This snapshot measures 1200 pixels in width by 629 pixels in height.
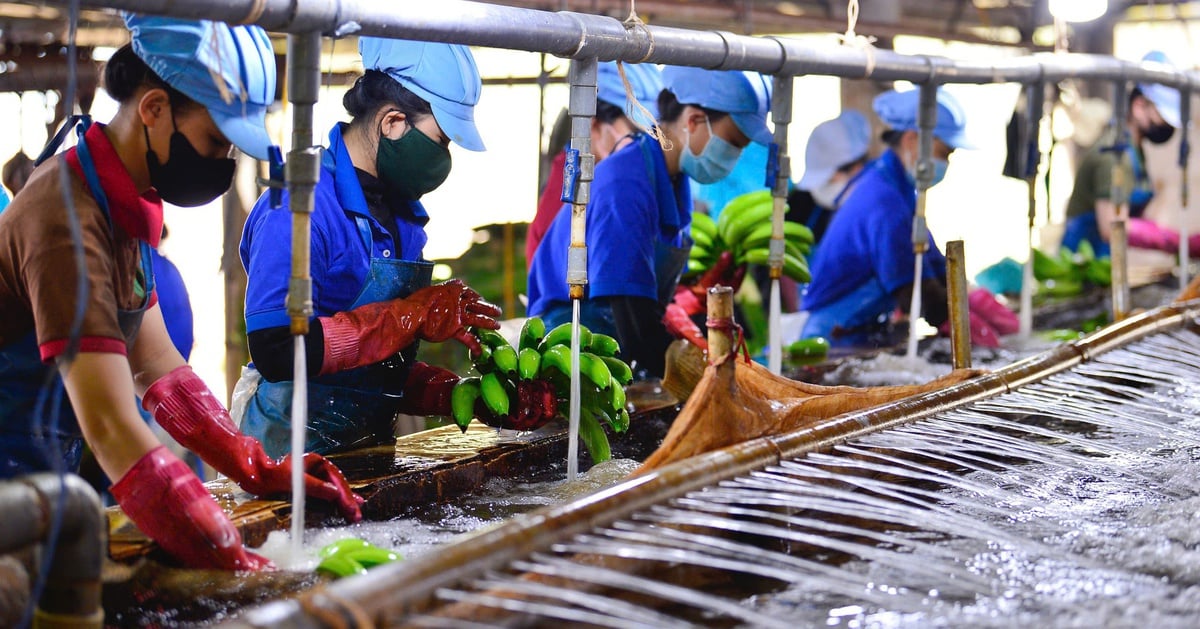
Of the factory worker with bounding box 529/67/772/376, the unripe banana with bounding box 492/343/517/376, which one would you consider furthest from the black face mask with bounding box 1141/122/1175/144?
the unripe banana with bounding box 492/343/517/376

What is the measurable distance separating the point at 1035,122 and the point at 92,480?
4.36 meters

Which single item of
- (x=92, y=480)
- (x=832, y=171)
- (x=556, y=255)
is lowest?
(x=92, y=480)

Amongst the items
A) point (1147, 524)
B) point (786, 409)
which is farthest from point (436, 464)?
point (1147, 524)

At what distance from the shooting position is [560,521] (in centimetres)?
211

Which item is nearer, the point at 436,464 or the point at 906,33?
the point at 436,464

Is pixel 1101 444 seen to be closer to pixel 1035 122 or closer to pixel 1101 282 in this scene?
pixel 1035 122

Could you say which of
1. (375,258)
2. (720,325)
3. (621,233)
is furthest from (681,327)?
(720,325)

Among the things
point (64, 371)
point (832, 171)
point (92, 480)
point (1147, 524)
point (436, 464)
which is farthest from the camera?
point (832, 171)

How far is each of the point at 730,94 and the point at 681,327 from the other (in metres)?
0.86

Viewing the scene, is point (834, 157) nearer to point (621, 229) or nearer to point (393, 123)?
point (621, 229)

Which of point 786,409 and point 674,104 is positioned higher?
point 674,104

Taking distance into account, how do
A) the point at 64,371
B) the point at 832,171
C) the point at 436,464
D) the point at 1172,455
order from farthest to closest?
the point at 832,171 → the point at 1172,455 → the point at 436,464 → the point at 64,371

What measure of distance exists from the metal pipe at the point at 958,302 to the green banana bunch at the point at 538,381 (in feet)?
4.22

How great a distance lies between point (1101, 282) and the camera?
811 centimetres
